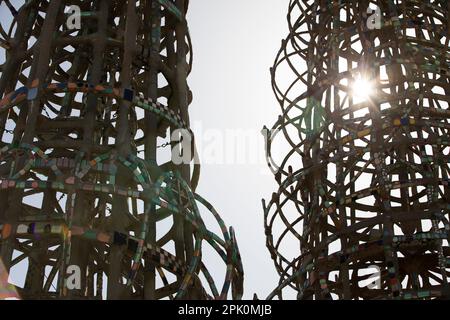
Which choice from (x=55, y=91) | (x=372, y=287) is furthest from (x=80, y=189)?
(x=372, y=287)

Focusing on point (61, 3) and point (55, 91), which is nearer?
point (55, 91)

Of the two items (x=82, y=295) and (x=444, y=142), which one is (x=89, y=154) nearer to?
(x=82, y=295)

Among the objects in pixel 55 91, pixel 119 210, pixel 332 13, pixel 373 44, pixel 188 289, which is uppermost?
pixel 332 13

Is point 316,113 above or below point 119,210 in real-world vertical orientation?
above

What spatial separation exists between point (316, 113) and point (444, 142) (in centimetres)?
701

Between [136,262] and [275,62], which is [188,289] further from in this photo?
[275,62]

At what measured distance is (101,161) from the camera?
30.5 meters

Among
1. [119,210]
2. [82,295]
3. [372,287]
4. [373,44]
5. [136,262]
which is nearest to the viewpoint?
[136,262]

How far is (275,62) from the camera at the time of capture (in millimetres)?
42344

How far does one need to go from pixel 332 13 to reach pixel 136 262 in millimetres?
17398

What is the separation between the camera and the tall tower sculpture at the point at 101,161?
29.4 m

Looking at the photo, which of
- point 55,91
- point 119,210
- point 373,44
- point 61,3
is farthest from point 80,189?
point 373,44

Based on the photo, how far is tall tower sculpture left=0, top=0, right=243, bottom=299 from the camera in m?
29.4

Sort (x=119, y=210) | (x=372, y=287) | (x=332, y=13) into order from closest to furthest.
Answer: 1. (x=119, y=210)
2. (x=372, y=287)
3. (x=332, y=13)
